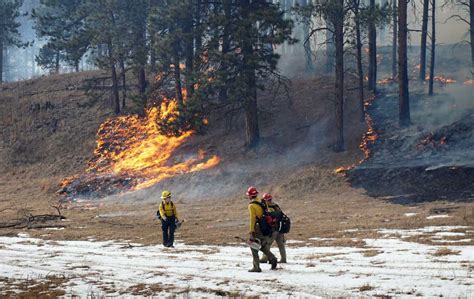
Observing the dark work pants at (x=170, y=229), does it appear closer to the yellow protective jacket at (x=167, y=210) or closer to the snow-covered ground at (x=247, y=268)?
the yellow protective jacket at (x=167, y=210)

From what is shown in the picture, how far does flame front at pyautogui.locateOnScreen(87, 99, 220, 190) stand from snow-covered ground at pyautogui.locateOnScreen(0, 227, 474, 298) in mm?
15825

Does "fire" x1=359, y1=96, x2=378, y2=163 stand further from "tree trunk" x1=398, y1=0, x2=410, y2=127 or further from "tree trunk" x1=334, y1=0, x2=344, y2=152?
"tree trunk" x1=398, y1=0, x2=410, y2=127

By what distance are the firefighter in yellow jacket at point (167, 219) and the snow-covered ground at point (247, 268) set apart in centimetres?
35

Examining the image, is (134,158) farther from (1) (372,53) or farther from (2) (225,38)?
(1) (372,53)

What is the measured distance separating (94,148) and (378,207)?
76.2 ft

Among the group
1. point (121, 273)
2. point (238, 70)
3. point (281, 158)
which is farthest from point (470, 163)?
point (121, 273)

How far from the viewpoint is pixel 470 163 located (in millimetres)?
24203

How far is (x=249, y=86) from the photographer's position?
3078 centimetres

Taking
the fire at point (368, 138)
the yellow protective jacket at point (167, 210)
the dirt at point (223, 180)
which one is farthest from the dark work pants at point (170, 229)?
the fire at point (368, 138)

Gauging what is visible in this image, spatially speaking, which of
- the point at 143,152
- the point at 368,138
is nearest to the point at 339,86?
the point at 368,138

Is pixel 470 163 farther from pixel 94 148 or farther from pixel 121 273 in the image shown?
pixel 94 148

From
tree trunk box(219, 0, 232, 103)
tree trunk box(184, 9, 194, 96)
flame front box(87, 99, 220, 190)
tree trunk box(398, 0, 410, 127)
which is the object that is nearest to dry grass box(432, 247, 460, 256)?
tree trunk box(398, 0, 410, 127)

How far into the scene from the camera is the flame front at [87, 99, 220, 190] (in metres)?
32.3

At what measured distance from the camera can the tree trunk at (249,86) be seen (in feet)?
98.0
